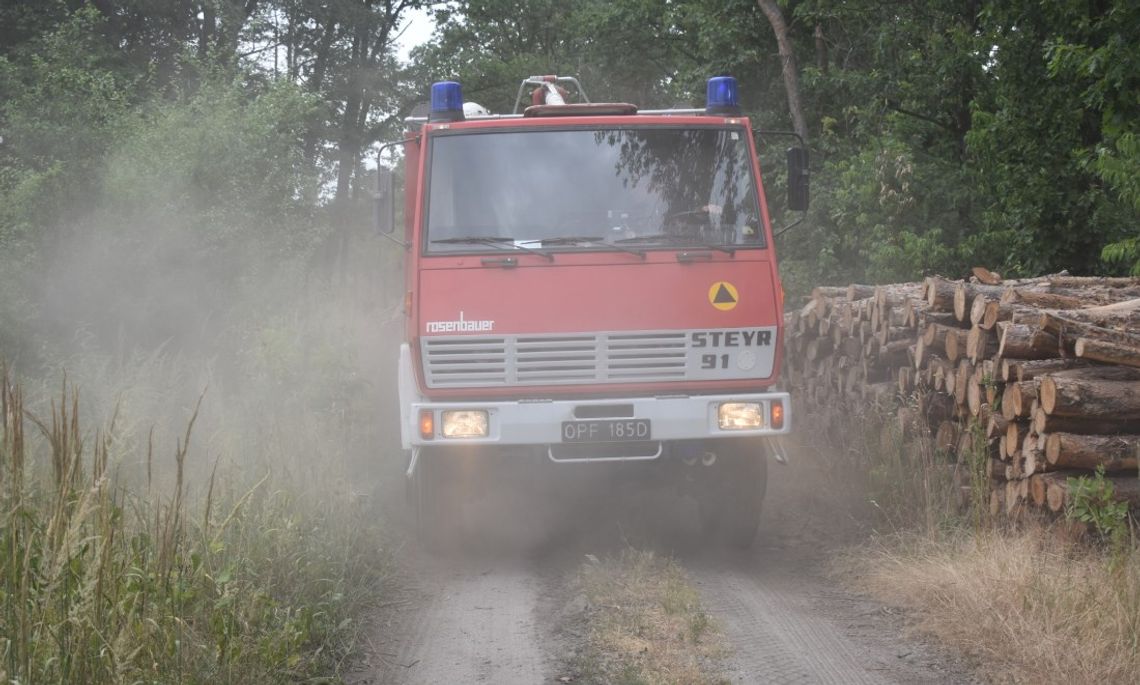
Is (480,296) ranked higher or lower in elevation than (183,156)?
lower

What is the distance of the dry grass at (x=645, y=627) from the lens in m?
5.14

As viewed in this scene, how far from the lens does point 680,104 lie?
86.2 feet

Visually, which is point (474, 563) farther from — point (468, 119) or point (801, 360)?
point (801, 360)

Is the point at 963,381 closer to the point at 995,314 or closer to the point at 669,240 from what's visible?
the point at 995,314

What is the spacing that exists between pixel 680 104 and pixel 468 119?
746 inches

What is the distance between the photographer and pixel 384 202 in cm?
826

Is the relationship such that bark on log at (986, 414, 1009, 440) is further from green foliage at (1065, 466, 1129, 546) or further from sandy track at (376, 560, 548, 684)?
sandy track at (376, 560, 548, 684)

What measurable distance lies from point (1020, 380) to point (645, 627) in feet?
9.12

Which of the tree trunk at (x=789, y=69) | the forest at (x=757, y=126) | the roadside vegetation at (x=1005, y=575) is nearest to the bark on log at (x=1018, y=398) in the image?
the roadside vegetation at (x=1005, y=575)

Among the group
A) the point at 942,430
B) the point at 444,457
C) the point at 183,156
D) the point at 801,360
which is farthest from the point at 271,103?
the point at 942,430

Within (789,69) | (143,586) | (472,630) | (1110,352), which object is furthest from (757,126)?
(143,586)

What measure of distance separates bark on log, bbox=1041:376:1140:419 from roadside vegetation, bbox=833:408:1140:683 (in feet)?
1.29

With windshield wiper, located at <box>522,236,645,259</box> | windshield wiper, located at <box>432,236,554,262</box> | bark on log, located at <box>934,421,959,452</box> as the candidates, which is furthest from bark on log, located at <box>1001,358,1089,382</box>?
windshield wiper, located at <box>432,236,554,262</box>

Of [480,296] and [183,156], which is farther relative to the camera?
[183,156]
